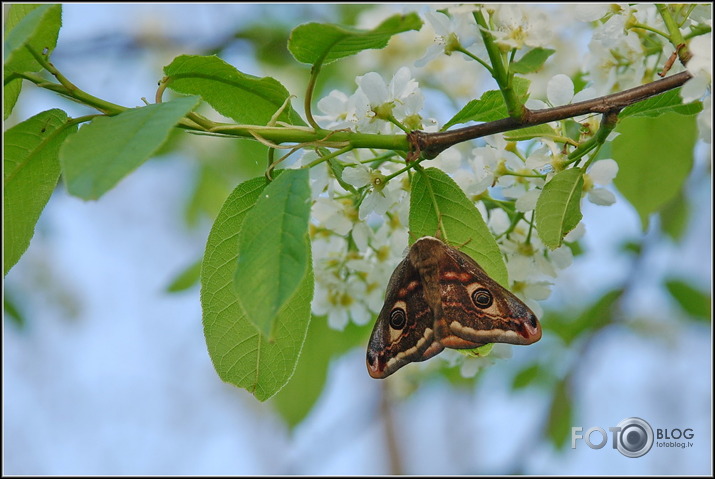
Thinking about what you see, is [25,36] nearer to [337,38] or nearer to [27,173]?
[27,173]

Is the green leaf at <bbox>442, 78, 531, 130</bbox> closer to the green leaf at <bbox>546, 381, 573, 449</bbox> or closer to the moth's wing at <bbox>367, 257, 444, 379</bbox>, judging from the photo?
the moth's wing at <bbox>367, 257, 444, 379</bbox>

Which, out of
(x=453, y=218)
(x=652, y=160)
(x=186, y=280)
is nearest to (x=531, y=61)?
(x=453, y=218)

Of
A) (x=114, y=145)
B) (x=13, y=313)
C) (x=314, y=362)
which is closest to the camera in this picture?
(x=114, y=145)

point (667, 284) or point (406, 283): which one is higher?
point (406, 283)

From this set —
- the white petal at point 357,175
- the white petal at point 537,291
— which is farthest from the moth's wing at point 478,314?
the white petal at point 537,291

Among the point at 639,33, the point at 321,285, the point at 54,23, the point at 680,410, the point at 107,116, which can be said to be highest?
the point at 54,23

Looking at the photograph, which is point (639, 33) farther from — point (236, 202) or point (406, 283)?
point (236, 202)

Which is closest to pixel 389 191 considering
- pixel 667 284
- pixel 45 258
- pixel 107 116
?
pixel 107 116
